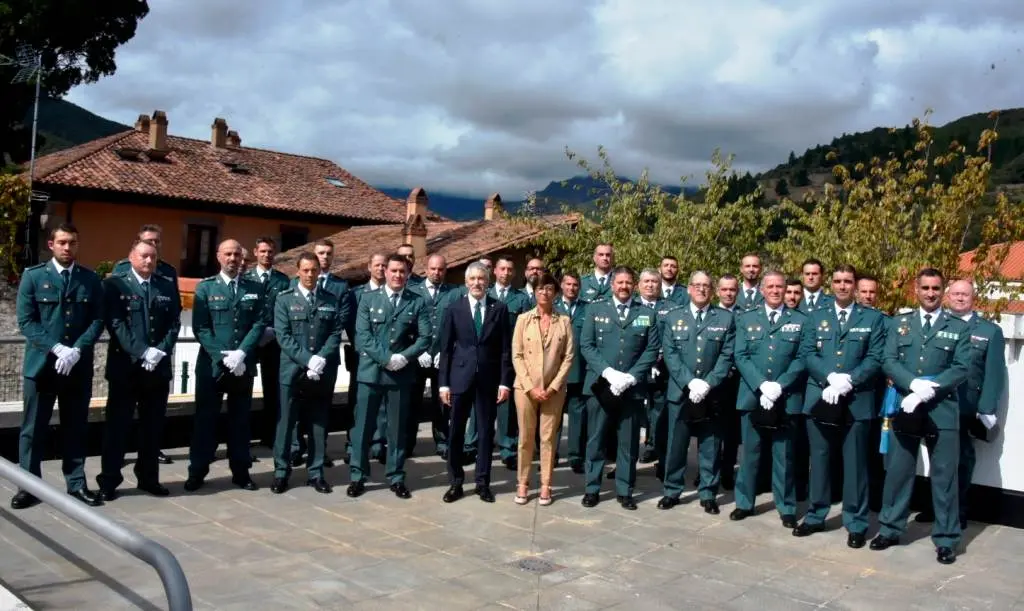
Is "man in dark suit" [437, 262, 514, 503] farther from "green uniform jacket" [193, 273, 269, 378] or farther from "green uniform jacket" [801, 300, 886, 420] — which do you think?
"green uniform jacket" [801, 300, 886, 420]

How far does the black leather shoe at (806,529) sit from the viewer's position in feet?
22.2

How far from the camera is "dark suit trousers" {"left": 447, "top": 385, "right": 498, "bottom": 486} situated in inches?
298

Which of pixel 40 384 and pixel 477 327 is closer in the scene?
pixel 40 384

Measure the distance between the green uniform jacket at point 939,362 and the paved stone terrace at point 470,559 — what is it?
103 cm

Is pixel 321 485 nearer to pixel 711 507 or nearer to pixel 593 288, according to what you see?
pixel 711 507

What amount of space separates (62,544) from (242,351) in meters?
2.11

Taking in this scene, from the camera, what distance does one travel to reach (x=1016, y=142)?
494ft

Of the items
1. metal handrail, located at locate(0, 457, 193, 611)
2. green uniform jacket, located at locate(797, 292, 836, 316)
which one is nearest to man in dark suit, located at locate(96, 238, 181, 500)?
metal handrail, located at locate(0, 457, 193, 611)

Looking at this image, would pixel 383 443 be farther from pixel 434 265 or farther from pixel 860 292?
pixel 860 292

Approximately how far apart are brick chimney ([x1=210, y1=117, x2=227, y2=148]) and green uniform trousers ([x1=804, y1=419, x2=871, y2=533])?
3555cm

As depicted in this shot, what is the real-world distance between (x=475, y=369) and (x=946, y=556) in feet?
12.2

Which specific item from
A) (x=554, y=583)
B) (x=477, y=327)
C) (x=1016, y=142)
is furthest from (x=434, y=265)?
(x=1016, y=142)

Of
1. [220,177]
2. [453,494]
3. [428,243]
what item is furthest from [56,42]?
[453,494]

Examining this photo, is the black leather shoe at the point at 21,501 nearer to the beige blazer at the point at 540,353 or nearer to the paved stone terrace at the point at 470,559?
the paved stone terrace at the point at 470,559
